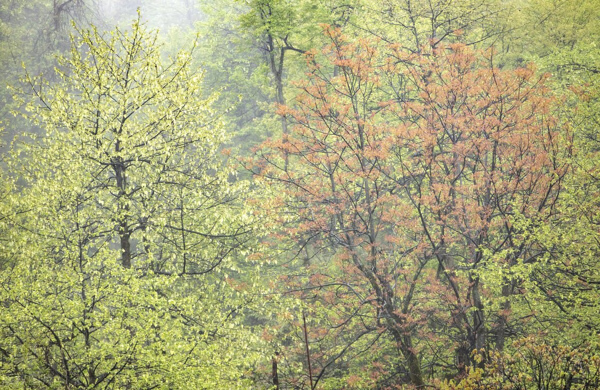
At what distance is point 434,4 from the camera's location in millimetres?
16281

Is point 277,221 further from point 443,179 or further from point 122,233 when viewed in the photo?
point 443,179

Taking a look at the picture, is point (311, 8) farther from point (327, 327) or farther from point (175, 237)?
point (327, 327)

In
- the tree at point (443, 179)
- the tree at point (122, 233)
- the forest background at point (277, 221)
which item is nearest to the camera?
the tree at point (122, 233)

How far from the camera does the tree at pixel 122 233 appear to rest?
9008 mm

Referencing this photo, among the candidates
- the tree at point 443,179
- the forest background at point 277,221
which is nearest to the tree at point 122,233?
the forest background at point 277,221

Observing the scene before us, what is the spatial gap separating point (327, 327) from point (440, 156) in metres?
→ 7.08

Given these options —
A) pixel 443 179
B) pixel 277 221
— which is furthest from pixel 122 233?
pixel 443 179

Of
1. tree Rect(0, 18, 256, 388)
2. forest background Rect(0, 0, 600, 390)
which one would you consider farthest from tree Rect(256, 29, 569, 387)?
tree Rect(0, 18, 256, 388)

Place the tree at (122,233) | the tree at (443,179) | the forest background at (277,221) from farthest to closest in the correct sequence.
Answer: the tree at (443,179) < the forest background at (277,221) < the tree at (122,233)

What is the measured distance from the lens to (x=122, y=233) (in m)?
12.5

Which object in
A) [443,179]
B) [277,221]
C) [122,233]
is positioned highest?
[443,179]

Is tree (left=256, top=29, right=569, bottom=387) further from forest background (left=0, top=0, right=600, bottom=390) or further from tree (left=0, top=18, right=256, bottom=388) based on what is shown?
tree (left=0, top=18, right=256, bottom=388)

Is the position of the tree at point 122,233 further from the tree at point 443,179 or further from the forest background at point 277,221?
the tree at point 443,179

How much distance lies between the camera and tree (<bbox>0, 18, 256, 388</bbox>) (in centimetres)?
901
